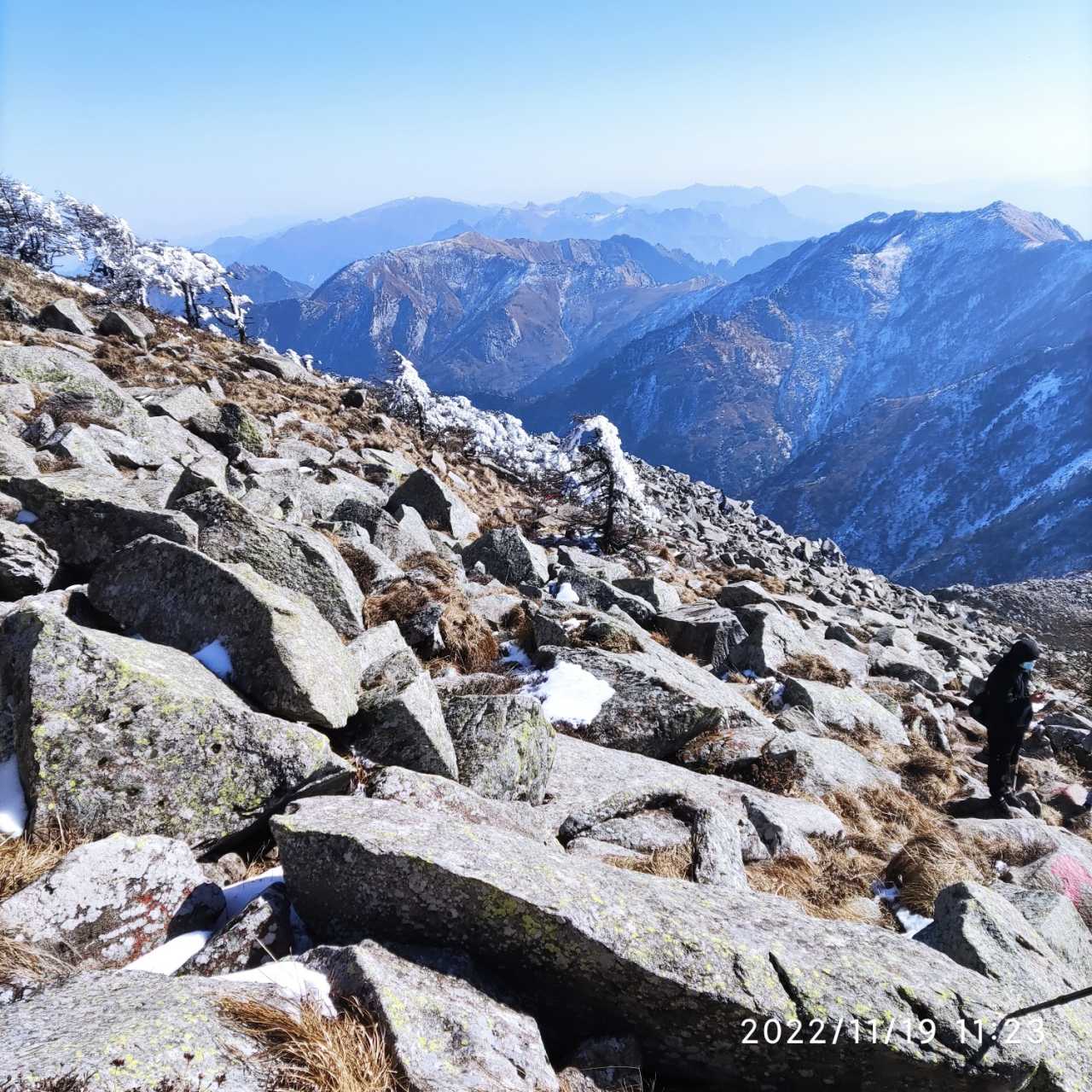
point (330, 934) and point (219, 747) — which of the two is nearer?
point (330, 934)

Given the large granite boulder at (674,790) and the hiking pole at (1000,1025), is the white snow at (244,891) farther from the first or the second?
the hiking pole at (1000,1025)

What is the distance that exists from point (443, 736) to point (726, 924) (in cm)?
351

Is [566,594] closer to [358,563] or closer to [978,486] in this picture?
[358,563]

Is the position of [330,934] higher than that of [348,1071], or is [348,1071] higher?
[348,1071]

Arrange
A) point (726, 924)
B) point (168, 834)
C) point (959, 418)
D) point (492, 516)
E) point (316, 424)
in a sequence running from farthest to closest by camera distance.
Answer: point (959, 418)
point (492, 516)
point (316, 424)
point (168, 834)
point (726, 924)

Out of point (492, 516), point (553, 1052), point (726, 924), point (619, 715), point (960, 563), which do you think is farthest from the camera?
point (960, 563)

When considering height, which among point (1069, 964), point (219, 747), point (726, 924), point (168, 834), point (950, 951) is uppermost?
point (219, 747)

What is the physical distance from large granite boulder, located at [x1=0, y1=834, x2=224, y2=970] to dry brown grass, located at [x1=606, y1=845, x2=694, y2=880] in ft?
12.5

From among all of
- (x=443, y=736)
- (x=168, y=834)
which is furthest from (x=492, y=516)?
(x=168, y=834)

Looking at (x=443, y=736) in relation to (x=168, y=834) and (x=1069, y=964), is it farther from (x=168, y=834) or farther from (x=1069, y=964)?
(x=1069, y=964)

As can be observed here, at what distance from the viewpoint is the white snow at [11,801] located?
4.65m

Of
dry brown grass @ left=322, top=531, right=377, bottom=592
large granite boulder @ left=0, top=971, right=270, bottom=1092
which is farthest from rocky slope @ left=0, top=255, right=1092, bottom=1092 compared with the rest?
dry brown grass @ left=322, top=531, right=377, bottom=592

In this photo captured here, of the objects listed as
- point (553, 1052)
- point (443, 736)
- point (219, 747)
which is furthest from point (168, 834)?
point (553, 1052)

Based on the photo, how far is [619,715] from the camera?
10.0 m
